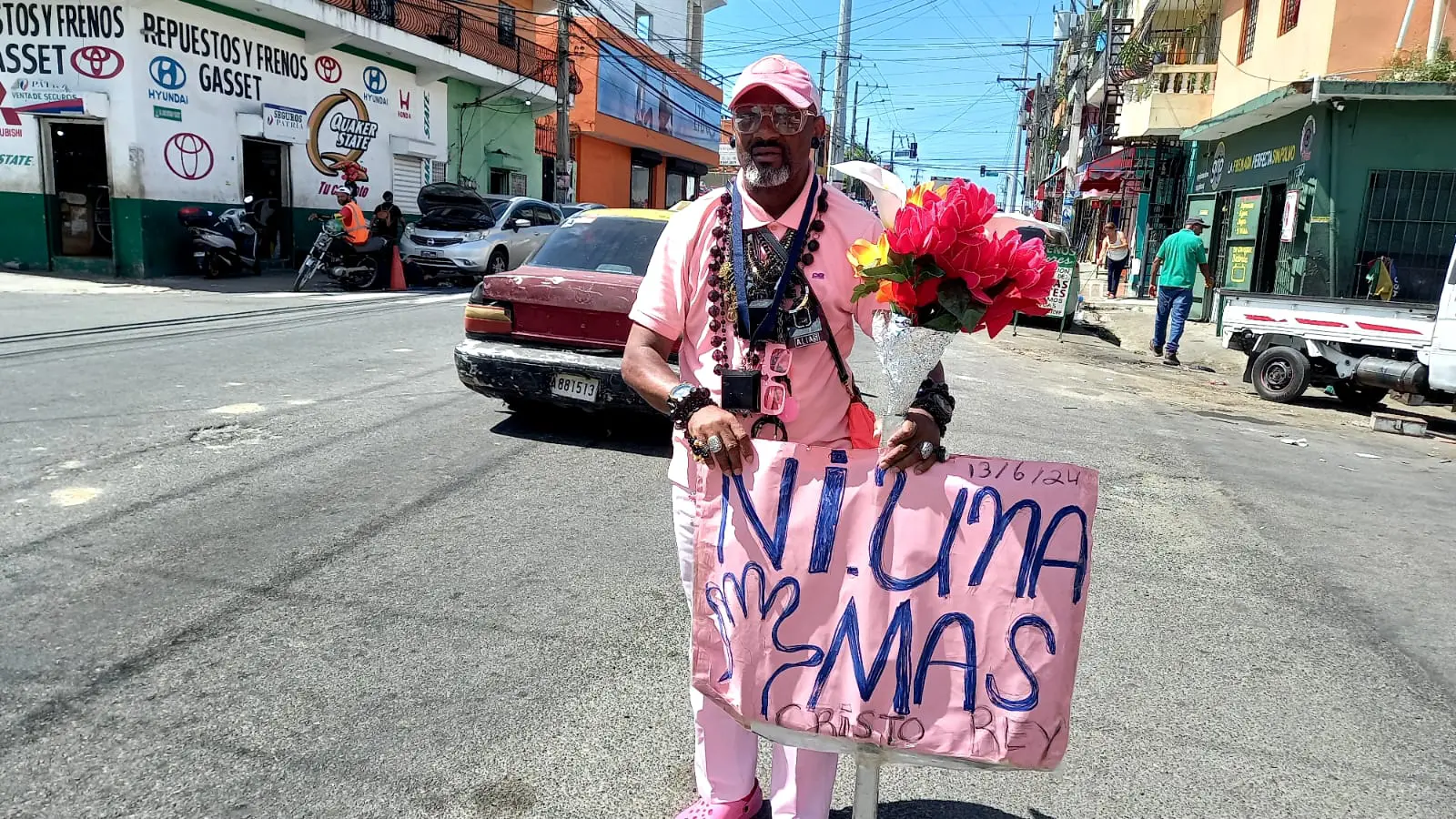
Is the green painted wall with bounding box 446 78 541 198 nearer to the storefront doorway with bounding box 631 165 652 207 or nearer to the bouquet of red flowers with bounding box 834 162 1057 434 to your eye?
the storefront doorway with bounding box 631 165 652 207

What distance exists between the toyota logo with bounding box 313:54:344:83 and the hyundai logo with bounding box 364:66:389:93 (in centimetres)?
84

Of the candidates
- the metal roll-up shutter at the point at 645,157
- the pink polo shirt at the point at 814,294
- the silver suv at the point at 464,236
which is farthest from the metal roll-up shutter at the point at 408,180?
the pink polo shirt at the point at 814,294

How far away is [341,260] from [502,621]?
45.8 feet

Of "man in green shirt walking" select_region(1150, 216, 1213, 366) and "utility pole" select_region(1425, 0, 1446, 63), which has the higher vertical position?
"utility pole" select_region(1425, 0, 1446, 63)

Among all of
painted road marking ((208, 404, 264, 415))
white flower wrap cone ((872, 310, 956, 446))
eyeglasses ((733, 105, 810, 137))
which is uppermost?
eyeglasses ((733, 105, 810, 137))

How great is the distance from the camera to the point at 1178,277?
12.8m

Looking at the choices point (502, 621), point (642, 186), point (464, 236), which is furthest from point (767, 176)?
point (642, 186)

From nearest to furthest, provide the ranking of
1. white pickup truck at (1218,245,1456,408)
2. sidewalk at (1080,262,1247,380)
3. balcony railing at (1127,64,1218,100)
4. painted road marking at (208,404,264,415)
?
painted road marking at (208,404,264,415) < white pickup truck at (1218,245,1456,408) < sidewalk at (1080,262,1247,380) < balcony railing at (1127,64,1218,100)

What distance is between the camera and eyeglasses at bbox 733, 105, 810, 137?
2.10 meters

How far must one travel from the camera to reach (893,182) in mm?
1976

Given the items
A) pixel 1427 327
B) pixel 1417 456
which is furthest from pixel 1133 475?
pixel 1427 327

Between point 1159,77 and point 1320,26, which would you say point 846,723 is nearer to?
point 1320,26

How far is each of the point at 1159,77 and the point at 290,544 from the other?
66.7 ft

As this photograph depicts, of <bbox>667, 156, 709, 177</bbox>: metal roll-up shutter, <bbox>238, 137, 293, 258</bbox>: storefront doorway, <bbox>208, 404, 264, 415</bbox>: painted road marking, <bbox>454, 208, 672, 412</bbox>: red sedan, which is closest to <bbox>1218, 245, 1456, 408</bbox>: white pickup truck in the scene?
<bbox>454, 208, 672, 412</bbox>: red sedan
